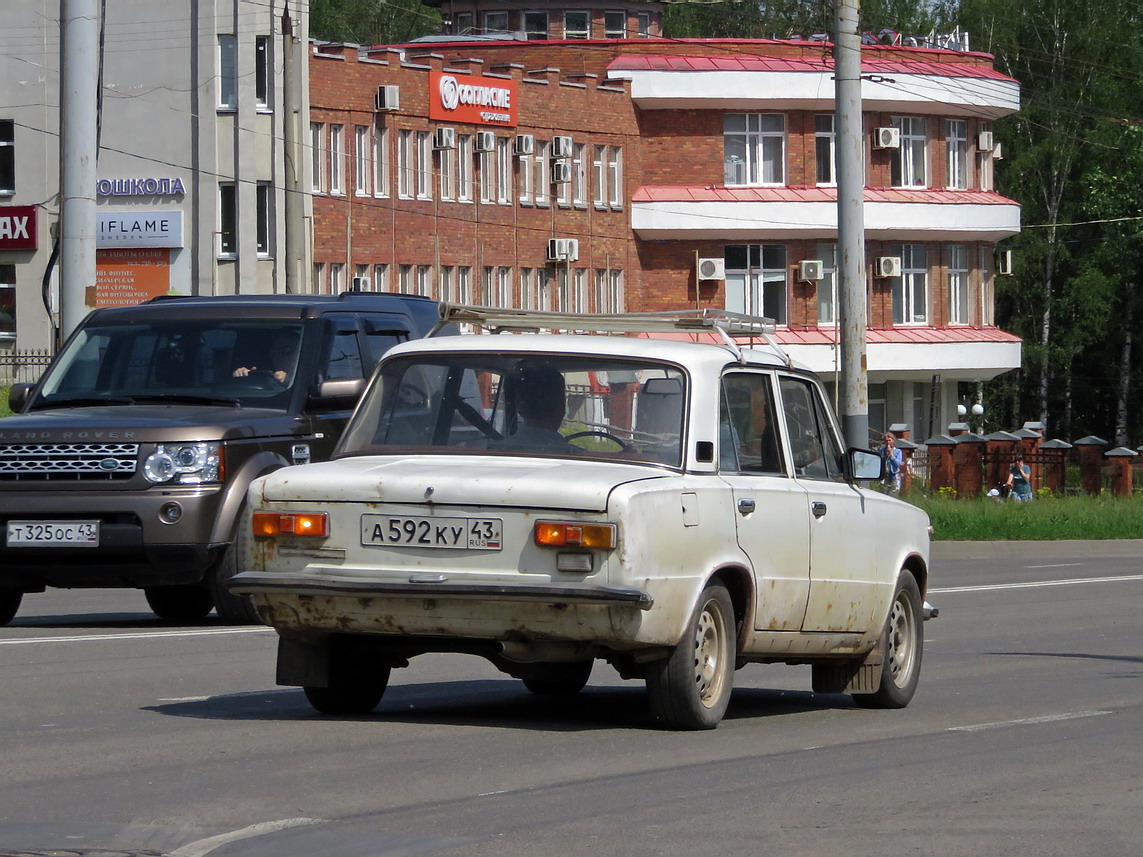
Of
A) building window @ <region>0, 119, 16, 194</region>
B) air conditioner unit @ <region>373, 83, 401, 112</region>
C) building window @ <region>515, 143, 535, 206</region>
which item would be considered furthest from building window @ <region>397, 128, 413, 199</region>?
building window @ <region>0, 119, 16, 194</region>

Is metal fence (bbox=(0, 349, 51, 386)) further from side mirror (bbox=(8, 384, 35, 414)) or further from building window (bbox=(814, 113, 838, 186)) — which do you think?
side mirror (bbox=(8, 384, 35, 414))

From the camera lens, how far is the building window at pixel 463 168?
2418 inches

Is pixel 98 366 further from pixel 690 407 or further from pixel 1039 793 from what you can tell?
pixel 1039 793

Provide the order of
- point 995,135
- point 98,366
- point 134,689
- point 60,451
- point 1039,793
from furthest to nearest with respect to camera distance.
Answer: point 995,135, point 98,366, point 60,451, point 134,689, point 1039,793

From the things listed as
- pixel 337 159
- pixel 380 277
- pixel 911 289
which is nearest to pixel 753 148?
pixel 911 289

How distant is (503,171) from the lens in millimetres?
63281

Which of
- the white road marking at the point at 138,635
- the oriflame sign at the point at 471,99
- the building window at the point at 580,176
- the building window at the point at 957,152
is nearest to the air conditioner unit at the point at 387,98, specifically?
the oriflame sign at the point at 471,99

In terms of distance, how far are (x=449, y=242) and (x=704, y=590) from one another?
172 ft

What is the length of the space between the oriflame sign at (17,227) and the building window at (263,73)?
622 centimetres

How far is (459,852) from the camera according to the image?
251 inches

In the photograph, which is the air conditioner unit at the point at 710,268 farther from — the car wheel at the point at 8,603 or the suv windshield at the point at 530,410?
the suv windshield at the point at 530,410

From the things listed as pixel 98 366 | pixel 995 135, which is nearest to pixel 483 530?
pixel 98 366

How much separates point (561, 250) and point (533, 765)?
184 feet

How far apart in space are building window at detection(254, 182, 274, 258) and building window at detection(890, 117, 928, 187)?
2467 centimetres
